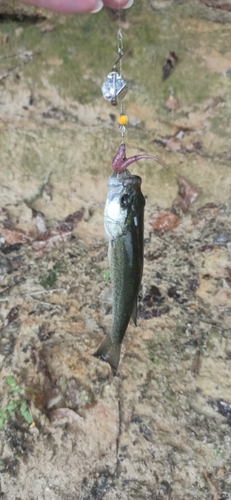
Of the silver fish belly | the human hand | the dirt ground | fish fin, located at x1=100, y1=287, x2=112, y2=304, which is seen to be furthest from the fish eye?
the human hand

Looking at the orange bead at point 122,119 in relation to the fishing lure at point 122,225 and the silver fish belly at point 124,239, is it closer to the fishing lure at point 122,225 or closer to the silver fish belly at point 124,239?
the fishing lure at point 122,225

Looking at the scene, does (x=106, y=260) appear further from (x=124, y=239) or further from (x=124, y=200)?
(x=124, y=200)

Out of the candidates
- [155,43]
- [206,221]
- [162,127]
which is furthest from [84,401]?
[155,43]

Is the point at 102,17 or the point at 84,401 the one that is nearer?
the point at 84,401

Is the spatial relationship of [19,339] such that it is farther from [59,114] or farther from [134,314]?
[59,114]

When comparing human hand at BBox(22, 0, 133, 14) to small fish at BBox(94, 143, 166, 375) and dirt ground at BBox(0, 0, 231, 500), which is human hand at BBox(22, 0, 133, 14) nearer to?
dirt ground at BBox(0, 0, 231, 500)
